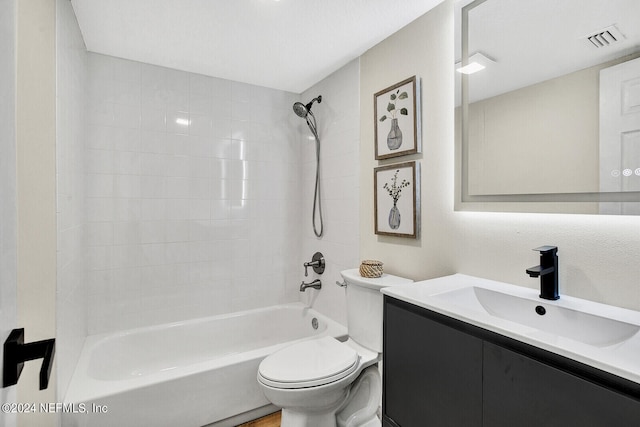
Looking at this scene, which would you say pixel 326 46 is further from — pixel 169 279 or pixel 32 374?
pixel 32 374

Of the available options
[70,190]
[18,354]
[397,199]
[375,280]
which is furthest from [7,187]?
[397,199]

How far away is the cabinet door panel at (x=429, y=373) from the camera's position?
996 mm

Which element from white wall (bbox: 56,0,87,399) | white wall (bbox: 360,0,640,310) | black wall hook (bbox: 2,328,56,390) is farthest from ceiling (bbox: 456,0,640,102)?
white wall (bbox: 56,0,87,399)

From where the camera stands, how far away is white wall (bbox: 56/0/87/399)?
1.47 m

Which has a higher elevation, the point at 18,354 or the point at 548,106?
the point at 548,106

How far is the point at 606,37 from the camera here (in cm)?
111

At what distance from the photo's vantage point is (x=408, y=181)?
5.95 ft

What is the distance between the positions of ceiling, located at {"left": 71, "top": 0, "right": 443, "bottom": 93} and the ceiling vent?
29.4 inches

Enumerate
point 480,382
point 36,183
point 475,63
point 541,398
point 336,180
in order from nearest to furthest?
point 541,398 < point 480,382 < point 36,183 < point 475,63 < point 336,180

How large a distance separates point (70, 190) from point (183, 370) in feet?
3.61

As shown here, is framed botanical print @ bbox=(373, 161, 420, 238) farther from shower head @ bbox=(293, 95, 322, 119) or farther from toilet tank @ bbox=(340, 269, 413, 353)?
shower head @ bbox=(293, 95, 322, 119)

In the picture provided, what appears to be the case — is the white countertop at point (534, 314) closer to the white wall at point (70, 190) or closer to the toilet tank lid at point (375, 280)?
the toilet tank lid at point (375, 280)

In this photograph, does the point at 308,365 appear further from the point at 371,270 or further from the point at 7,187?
the point at 7,187

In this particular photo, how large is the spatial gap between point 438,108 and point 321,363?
1400 millimetres
